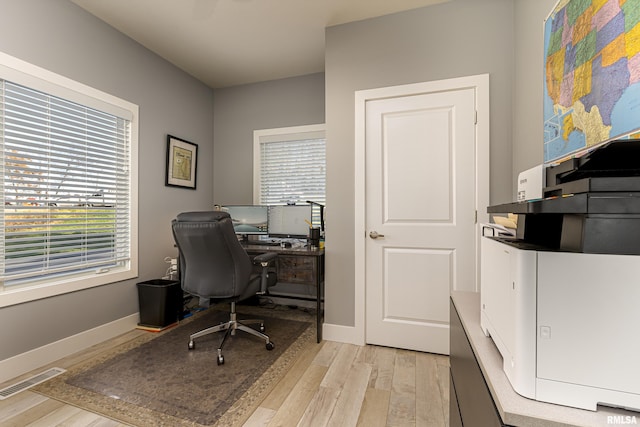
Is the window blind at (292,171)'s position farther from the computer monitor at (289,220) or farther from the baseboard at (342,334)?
the baseboard at (342,334)

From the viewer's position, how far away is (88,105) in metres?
2.32

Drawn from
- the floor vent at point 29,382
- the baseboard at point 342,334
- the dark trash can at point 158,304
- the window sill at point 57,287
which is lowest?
the floor vent at point 29,382

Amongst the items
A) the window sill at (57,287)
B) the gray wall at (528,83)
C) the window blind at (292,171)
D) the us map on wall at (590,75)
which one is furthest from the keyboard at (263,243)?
the us map on wall at (590,75)

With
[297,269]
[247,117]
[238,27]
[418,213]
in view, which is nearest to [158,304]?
[297,269]

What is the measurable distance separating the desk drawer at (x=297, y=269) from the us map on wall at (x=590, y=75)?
1.79 m

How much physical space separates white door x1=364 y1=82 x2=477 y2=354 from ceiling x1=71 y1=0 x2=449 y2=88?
816 mm

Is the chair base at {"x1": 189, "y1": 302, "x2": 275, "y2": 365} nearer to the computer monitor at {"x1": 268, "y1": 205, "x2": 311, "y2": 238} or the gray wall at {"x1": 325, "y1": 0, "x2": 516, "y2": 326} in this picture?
the gray wall at {"x1": 325, "y1": 0, "x2": 516, "y2": 326}

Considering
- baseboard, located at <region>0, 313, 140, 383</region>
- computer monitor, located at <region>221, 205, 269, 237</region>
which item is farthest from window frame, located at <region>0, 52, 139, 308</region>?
computer monitor, located at <region>221, 205, 269, 237</region>

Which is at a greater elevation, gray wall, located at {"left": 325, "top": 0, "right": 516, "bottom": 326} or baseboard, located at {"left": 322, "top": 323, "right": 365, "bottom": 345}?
gray wall, located at {"left": 325, "top": 0, "right": 516, "bottom": 326}

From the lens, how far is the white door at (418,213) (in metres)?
2.18

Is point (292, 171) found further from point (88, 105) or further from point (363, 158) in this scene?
point (88, 105)

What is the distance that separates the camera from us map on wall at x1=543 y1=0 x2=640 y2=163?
928mm

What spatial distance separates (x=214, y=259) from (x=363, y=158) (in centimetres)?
143

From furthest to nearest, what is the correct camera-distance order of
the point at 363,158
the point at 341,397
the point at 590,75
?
the point at 363,158, the point at 341,397, the point at 590,75
